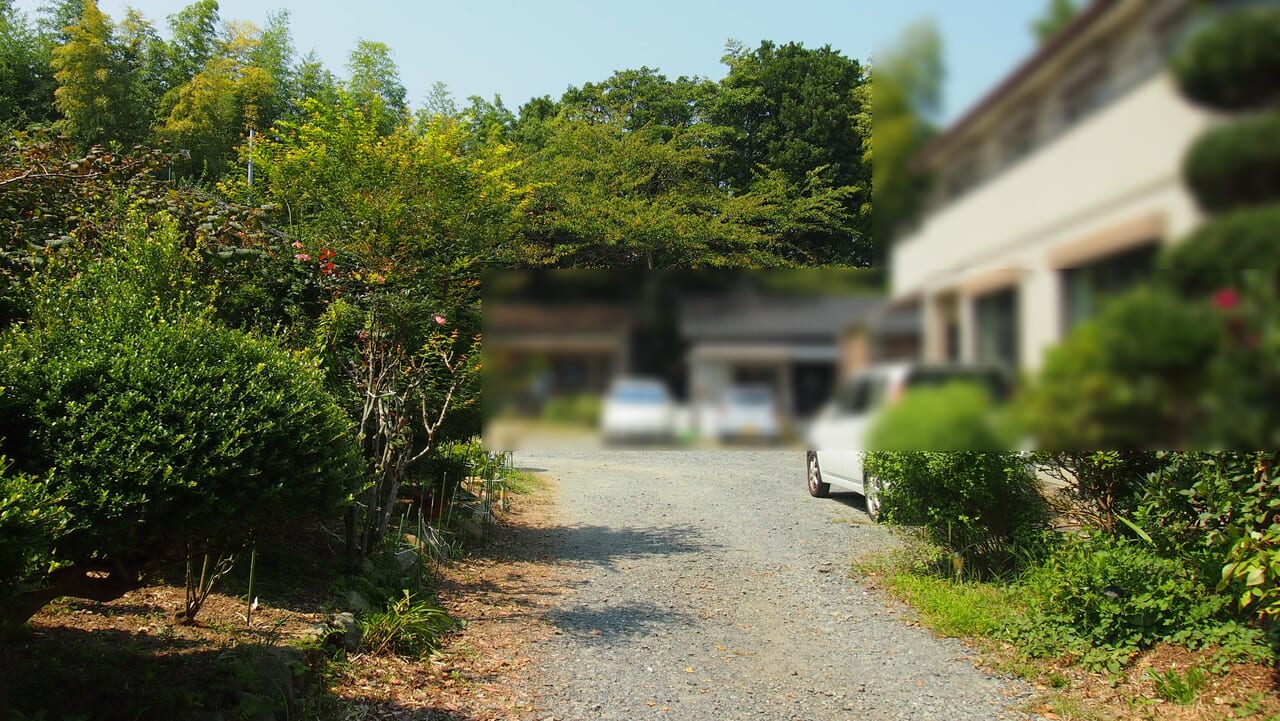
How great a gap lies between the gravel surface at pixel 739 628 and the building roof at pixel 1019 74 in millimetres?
5424

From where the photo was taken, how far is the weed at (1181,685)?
507 cm

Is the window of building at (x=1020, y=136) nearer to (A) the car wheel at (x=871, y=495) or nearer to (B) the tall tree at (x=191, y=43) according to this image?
(A) the car wheel at (x=871, y=495)

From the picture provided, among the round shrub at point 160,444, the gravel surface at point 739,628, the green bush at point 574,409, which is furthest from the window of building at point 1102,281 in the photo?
the gravel surface at point 739,628

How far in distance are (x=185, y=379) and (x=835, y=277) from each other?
11.6 feet

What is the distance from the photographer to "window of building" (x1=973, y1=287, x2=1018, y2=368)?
340 mm

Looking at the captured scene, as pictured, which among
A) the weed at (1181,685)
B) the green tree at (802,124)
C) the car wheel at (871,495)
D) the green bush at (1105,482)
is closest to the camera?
the green tree at (802,124)

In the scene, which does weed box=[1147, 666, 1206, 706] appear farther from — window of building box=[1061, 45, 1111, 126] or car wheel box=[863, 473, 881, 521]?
window of building box=[1061, 45, 1111, 126]

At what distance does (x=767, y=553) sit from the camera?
30.5 ft

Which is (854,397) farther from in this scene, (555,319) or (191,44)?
(191,44)

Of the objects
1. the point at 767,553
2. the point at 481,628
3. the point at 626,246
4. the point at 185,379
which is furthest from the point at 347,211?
the point at 626,246

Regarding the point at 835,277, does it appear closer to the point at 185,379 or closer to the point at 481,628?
the point at 185,379

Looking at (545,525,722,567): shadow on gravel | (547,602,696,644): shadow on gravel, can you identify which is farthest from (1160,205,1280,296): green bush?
(545,525,722,567): shadow on gravel

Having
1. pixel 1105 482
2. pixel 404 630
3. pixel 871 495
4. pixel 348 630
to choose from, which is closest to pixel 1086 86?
pixel 348 630

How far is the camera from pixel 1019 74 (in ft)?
1.23
